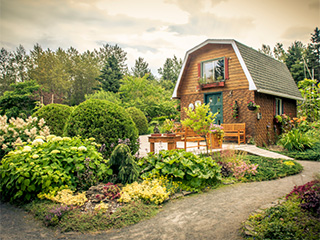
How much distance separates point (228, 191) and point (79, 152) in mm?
2988

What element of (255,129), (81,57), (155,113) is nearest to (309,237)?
(255,129)

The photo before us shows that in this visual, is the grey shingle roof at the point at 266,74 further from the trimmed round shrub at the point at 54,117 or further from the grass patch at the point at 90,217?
the grass patch at the point at 90,217

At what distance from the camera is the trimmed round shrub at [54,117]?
7.30 metres

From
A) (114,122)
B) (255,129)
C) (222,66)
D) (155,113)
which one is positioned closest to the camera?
(114,122)

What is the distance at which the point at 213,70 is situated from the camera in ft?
37.5

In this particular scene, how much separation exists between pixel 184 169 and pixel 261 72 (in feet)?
28.1

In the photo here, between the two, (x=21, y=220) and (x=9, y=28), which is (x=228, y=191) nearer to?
(x=21, y=220)

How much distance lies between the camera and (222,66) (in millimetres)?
11094

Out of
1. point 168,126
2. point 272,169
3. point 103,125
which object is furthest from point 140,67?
point 272,169

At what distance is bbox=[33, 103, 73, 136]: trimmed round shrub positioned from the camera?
24.0 ft

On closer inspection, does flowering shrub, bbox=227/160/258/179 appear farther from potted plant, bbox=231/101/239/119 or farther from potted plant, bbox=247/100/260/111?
potted plant, bbox=231/101/239/119

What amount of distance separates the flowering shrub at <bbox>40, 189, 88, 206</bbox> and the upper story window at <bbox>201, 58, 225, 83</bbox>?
9203 mm

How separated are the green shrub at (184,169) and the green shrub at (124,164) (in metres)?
0.32

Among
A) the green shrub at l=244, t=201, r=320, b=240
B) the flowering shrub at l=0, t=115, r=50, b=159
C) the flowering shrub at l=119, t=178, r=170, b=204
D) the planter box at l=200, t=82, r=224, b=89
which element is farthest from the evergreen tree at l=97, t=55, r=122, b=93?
the green shrub at l=244, t=201, r=320, b=240
